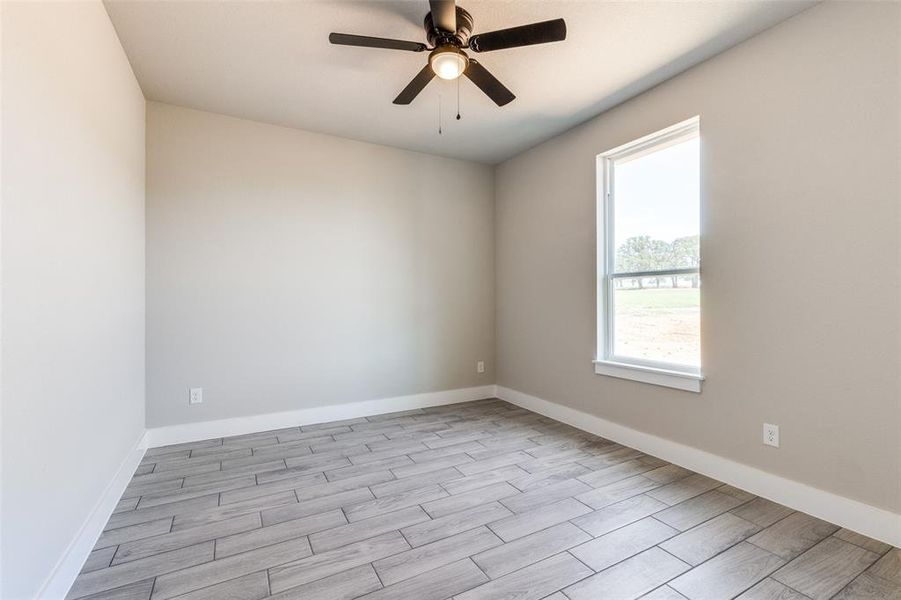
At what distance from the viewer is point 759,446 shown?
7.53 ft

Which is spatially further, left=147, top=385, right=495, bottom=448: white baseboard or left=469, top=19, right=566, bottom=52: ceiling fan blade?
left=147, top=385, right=495, bottom=448: white baseboard

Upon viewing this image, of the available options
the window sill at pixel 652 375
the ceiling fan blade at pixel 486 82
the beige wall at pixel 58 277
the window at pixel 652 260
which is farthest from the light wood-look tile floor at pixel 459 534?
the ceiling fan blade at pixel 486 82

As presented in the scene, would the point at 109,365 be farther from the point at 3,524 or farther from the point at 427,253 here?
the point at 427,253

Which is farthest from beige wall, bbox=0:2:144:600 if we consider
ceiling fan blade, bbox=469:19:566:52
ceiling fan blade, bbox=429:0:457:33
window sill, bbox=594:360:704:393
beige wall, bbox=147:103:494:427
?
window sill, bbox=594:360:704:393

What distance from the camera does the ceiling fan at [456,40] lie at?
5.80 feet

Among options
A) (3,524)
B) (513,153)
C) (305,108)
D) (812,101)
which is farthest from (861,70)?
(3,524)

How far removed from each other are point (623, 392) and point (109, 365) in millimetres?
3330

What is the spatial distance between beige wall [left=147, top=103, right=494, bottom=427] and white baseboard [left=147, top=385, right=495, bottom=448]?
2.9 inches

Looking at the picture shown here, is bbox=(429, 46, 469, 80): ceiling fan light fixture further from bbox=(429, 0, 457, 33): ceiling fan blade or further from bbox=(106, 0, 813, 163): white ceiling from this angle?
bbox=(106, 0, 813, 163): white ceiling

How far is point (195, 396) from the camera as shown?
10.5 ft

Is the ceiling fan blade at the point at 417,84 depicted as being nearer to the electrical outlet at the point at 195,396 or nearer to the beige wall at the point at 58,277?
the beige wall at the point at 58,277

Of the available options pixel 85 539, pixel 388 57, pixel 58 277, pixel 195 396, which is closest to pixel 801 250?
pixel 388 57

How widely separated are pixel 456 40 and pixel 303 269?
2.35 metres

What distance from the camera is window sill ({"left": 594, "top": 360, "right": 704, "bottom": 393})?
262cm
